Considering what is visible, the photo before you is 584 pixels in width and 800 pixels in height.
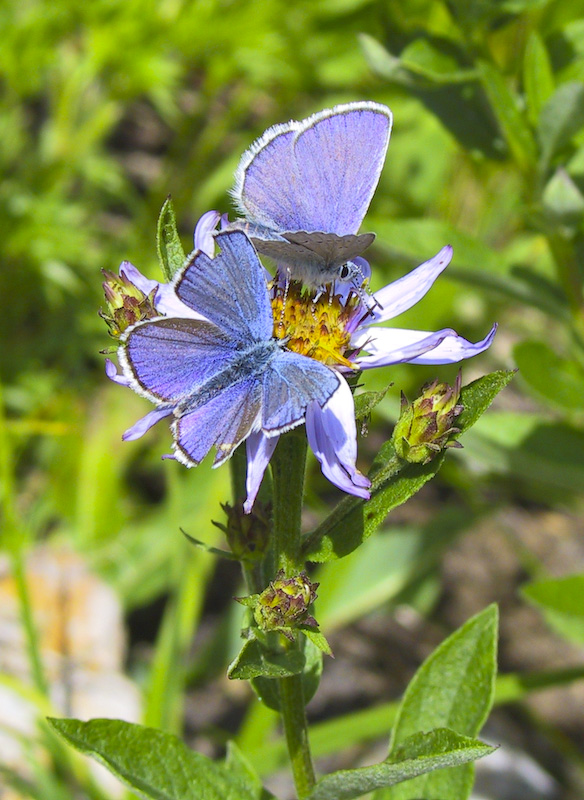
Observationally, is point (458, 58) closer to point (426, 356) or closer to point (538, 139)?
point (538, 139)

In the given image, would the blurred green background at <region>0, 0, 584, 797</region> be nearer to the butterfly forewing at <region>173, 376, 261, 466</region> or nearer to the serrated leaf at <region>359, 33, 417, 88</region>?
the serrated leaf at <region>359, 33, 417, 88</region>

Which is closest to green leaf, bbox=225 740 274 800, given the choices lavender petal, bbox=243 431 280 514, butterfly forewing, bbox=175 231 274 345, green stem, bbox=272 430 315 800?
green stem, bbox=272 430 315 800

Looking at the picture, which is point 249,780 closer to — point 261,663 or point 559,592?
point 261,663

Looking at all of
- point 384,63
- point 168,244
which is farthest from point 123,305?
point 384,63

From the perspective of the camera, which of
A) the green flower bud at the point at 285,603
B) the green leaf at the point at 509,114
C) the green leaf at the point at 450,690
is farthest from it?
the green leaf at the point at 509,114

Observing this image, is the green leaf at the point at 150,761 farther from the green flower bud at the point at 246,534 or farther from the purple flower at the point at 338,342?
the purple flower at the point at 338,342

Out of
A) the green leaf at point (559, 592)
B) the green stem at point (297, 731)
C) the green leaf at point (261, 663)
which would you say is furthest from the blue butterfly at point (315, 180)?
the green leaf at point (559, 592)

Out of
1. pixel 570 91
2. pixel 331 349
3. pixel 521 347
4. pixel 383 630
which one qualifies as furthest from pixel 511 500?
pixel 331 349
